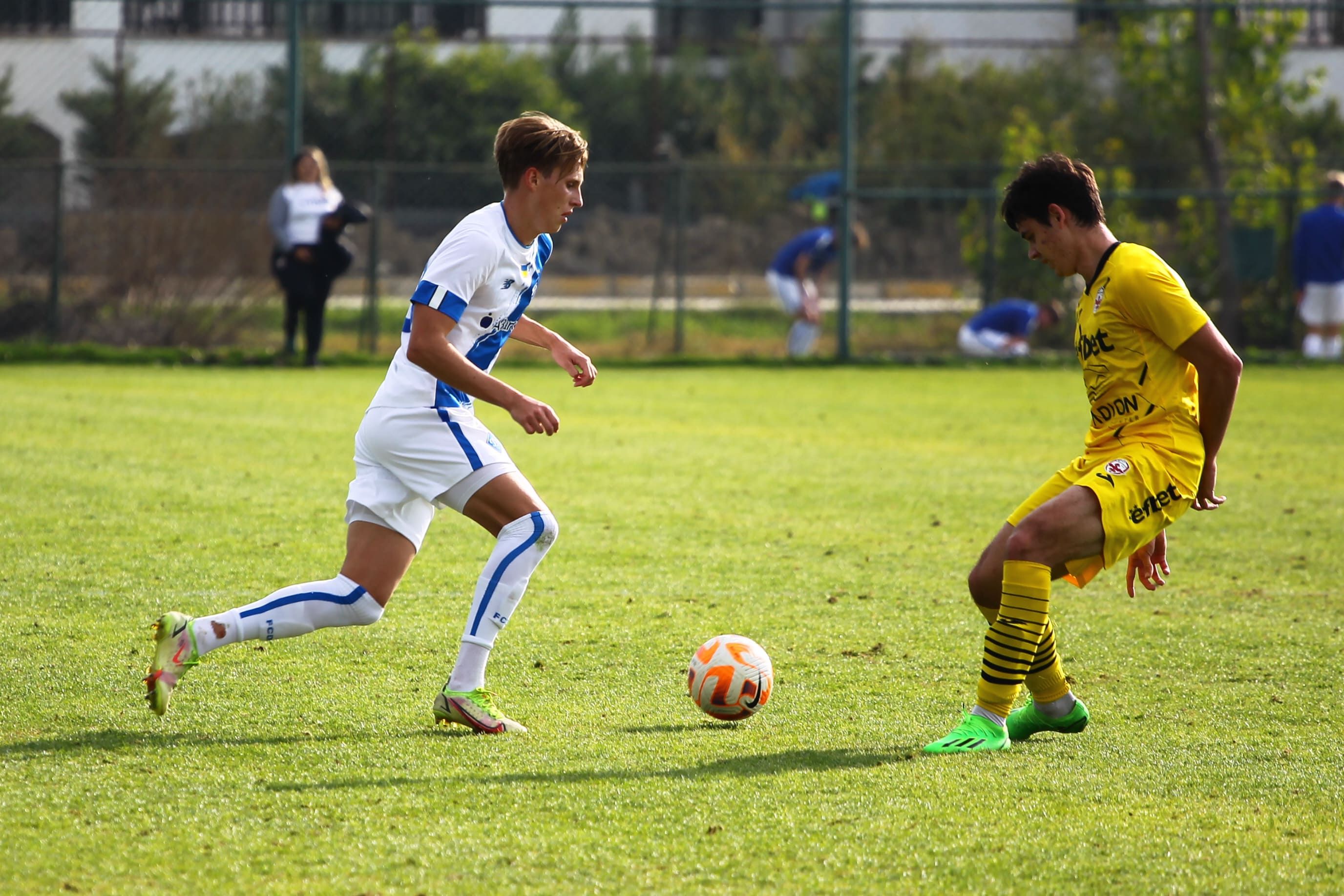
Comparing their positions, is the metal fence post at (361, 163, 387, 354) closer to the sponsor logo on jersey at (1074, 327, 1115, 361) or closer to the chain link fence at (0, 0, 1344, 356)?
the chain link fence at (0, 0, 1344, 356)

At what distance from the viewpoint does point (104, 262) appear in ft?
52.7

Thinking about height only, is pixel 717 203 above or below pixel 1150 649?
above

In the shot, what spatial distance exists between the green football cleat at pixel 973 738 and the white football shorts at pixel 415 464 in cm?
147

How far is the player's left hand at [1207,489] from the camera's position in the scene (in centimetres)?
421

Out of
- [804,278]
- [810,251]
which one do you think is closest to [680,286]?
[804,278]

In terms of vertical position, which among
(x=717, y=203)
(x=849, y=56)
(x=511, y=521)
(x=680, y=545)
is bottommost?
(x=680, y=545)

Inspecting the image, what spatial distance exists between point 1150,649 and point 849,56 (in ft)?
40.9

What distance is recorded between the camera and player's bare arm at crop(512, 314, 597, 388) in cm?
465

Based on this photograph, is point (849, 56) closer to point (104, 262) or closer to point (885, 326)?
point (885, 326)

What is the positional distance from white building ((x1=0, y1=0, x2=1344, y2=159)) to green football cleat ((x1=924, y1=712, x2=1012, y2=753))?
16.0 metres

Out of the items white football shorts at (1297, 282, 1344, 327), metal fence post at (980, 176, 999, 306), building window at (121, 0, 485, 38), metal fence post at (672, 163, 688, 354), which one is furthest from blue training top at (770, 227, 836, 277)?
building window at (121, 0, 485, 38)

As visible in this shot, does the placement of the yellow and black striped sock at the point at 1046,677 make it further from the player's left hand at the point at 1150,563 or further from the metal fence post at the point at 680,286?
the metal fence post at the point at 680,286

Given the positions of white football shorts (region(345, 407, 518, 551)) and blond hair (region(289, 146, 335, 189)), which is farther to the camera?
blond hair (region(289, 146, 335, 189))

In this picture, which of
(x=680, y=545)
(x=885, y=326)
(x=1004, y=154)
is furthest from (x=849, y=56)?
(x=680, y=545)
